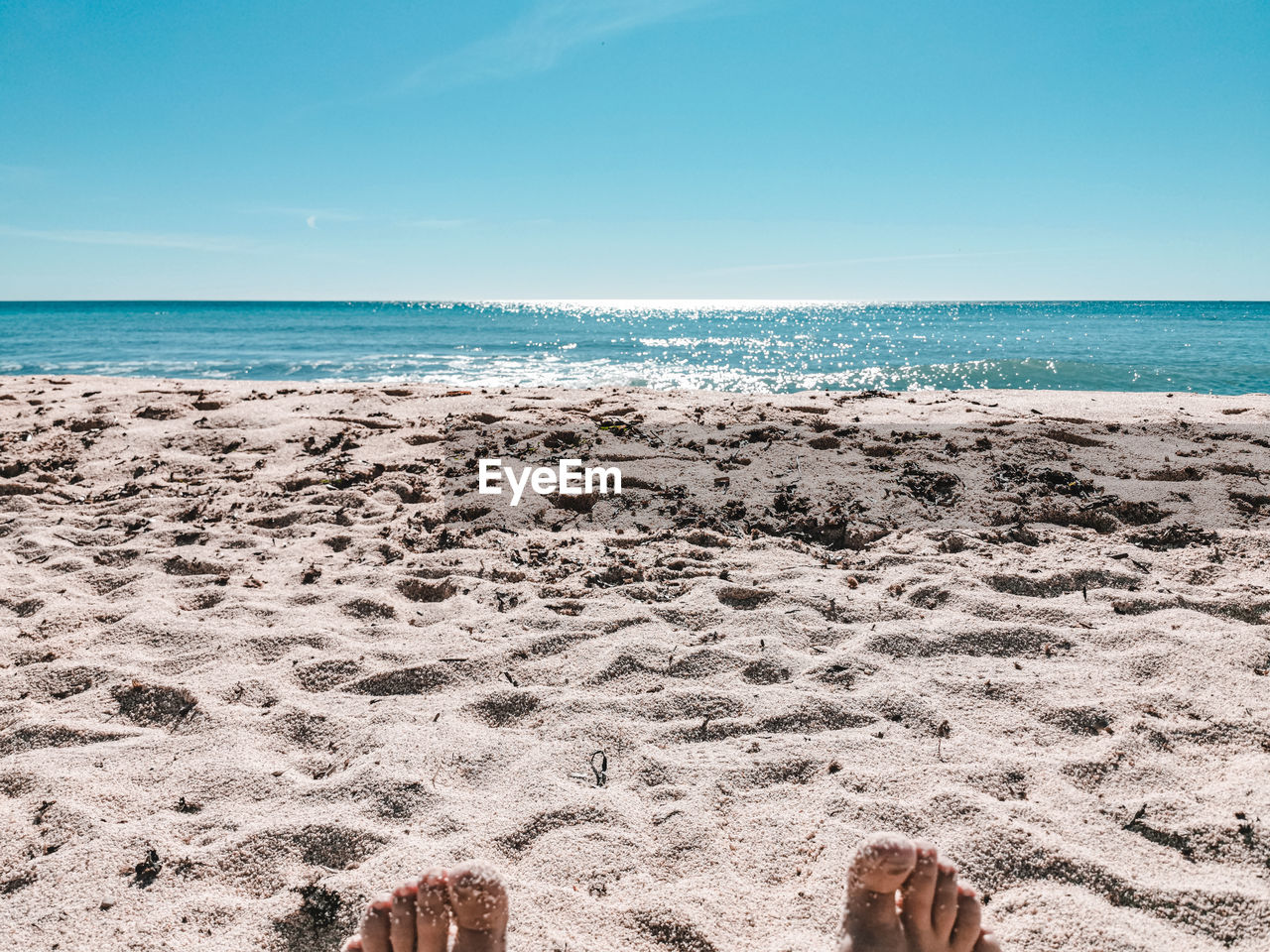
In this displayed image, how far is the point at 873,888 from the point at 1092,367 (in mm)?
17844

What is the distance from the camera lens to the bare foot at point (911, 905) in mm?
1348

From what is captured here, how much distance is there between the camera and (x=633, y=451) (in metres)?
5.36

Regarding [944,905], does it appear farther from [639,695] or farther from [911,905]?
[639,695]

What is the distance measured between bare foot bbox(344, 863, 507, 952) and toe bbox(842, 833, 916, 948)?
661mm

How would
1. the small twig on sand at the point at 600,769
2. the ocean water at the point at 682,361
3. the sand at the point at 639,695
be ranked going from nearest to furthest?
the sand at the point at 639,695 → the small twig on sand at the point at 600,769 → the ocean water at the point at 682,361

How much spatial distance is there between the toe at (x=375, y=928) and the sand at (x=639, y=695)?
1.10 feet

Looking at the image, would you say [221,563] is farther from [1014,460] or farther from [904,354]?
[904,354]

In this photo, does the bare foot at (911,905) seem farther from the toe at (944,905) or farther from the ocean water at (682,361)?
the ocean water at (682,361)

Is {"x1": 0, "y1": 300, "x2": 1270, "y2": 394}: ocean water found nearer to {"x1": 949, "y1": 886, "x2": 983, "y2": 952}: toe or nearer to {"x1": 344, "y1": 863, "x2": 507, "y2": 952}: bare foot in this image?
{"x1": 344, "y1": 863, "x2": 507, "y2": 952}: bare foot

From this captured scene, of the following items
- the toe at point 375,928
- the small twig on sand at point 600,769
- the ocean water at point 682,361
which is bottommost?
the small twig on sand at point 600,769

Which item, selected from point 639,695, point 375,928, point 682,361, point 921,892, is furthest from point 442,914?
point 682,361

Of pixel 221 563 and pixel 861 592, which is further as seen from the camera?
pixel 221 563

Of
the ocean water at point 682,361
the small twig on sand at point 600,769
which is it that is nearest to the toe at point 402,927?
the small twig on sand at point 600,769

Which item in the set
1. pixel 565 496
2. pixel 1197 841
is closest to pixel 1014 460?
pixel 565 496
